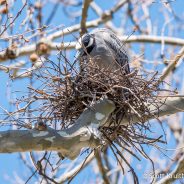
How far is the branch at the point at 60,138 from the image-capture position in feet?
11.5

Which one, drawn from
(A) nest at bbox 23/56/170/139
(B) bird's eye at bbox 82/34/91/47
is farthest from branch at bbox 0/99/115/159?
(B) bird's eye at bbox 82/34/91/47

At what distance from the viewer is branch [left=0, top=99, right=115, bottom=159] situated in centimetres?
349

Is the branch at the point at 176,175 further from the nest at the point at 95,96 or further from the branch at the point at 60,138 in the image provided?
the branch at the point at 60,138

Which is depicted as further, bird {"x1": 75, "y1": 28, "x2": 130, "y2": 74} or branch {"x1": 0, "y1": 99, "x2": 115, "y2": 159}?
bird {"x1": 75, "y1": 28, "x2": 130, "y2": 74}

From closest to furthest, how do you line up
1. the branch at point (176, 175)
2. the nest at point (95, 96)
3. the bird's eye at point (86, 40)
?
the nest at point (95, 96)
the branch at point (176, 175)
the bird's eye at point (86, 40)

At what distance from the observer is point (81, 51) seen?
5.32 metres

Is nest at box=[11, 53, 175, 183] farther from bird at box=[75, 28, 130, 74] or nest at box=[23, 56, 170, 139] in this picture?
bird at box=[75, 28, 130, 74]

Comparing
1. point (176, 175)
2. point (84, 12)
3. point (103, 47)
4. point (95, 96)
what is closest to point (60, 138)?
point (95, 96)

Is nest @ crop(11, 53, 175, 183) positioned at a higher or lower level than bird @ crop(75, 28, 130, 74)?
lower

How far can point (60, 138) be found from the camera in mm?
3613

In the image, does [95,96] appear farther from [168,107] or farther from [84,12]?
[84,12]

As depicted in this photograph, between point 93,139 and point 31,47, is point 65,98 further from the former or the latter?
point 31,47

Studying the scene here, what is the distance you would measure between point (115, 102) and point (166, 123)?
5132mm

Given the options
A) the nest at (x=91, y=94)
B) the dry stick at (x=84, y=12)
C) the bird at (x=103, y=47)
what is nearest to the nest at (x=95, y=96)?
the nest at (x=91, y=94)
